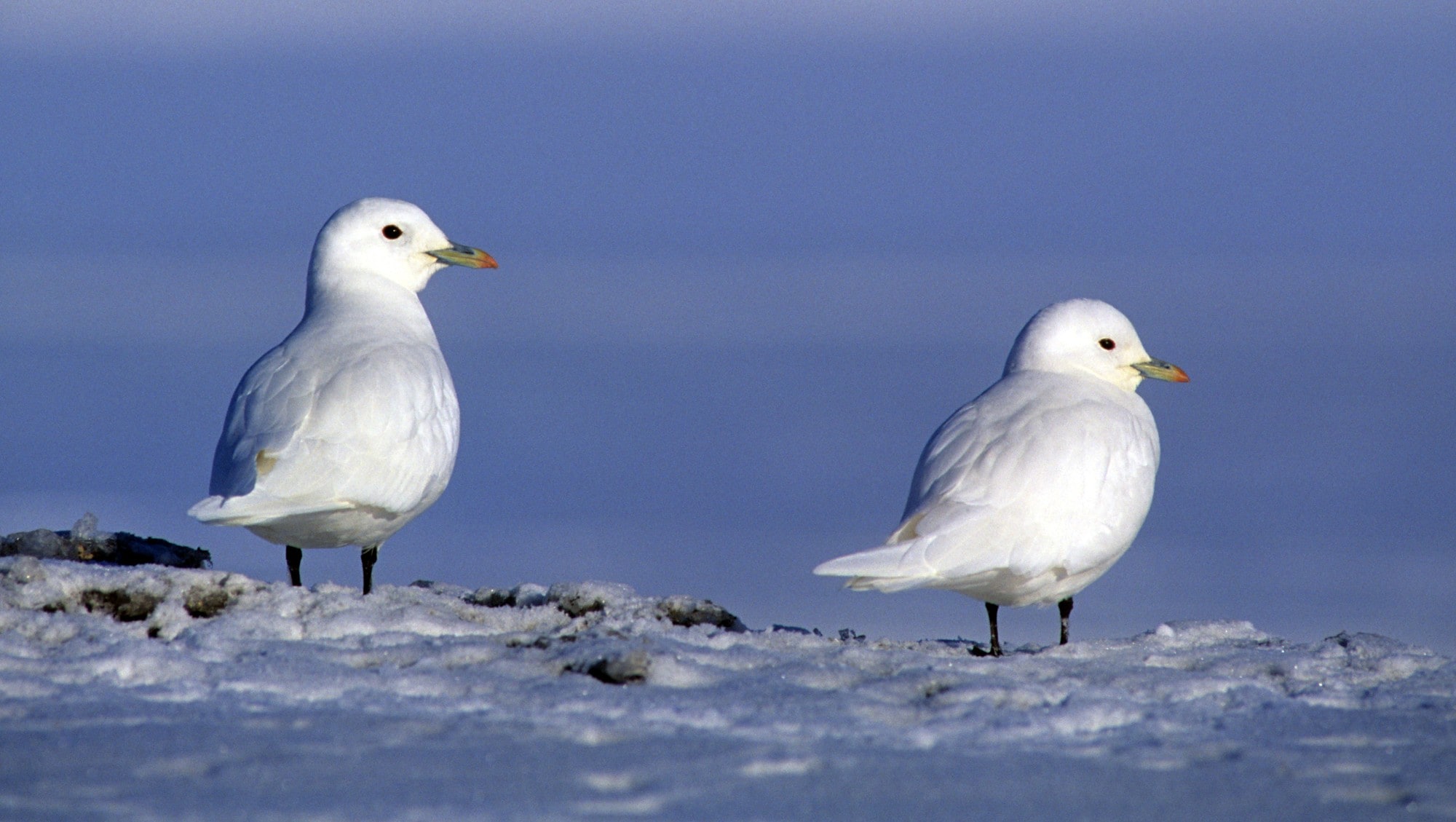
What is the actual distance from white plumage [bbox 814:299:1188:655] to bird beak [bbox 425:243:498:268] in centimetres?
302

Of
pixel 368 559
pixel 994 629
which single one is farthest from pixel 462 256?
pixel 994 629

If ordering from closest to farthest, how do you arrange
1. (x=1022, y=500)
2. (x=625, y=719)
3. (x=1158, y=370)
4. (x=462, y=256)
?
(x=625, y=719) < (x=1022, y=500) < (x=1158, y=370) < (x=462, y=256)

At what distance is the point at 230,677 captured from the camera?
4832mm

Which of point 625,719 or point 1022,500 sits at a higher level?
point 1022,500

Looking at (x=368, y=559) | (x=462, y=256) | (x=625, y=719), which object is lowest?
(x=625, y=719)

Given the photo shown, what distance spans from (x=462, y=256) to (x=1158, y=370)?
3818 millimetres

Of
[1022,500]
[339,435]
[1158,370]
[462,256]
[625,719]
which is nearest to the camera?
[625,719]

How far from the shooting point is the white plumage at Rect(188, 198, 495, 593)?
662cm

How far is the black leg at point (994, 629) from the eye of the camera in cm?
681

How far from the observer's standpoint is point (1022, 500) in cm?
662

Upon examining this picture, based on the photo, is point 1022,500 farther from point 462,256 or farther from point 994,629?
point 462,256

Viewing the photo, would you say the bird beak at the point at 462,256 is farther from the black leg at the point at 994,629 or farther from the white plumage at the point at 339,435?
the black leg at the point at 994,629

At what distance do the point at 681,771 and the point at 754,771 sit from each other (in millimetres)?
195

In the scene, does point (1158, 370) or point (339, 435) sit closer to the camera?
point (339, 435)
